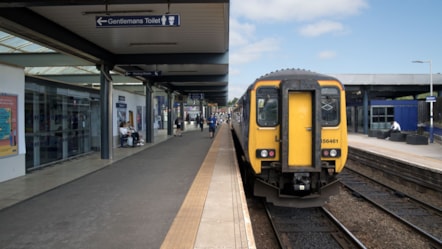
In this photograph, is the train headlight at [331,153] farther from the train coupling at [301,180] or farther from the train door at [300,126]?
the train coupling at [301,180]

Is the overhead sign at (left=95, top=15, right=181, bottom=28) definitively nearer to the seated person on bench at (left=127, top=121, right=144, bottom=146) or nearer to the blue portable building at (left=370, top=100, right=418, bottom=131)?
the seated person on bench at (left=127, top=121, right=144, bottom=146)

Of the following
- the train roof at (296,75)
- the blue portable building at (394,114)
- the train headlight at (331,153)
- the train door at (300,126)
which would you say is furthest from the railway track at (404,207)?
the blue portable building at (394,114)

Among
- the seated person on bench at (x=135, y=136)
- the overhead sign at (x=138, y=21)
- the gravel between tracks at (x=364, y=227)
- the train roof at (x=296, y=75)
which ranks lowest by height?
the gravel between tracks at (x=364, y=227)

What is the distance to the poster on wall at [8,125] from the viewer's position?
27.7ft

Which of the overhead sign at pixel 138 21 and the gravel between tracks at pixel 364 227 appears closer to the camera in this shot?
the gravel between tracks at pixel 364 227

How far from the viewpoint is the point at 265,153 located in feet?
23.9

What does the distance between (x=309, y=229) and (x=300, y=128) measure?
2.03m

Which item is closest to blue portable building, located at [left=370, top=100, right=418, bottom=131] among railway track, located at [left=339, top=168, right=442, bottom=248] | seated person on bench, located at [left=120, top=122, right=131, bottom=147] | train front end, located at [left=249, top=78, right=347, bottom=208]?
railway track, located at [left=339, top=168, right=442, bottom=248]

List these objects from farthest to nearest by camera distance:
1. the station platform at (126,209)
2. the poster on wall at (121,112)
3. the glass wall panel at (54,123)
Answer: the poster on wall at (121,112), the glass wall panel at (54,123), the station platform at (126,209)

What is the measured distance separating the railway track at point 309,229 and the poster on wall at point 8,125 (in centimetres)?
653

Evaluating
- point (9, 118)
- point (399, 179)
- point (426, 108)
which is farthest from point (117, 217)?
point (426, 108)

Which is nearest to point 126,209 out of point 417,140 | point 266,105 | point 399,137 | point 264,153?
point 264,153

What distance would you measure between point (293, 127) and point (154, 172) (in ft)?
14.8

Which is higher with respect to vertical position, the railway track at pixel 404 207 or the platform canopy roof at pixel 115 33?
the platform canopy roof at pixel 115 33
